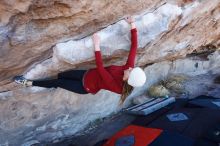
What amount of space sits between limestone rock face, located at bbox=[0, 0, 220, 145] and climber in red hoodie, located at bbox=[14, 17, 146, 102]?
0.20ft

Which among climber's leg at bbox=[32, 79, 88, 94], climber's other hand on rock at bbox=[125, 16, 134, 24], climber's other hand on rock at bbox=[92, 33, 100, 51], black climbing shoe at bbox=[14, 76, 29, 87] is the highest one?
climber's other hand on rock at bbox=[125, 16, 134, 24]

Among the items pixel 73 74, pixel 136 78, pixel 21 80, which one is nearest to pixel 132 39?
pixel 136 78

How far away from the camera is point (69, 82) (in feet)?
9.68

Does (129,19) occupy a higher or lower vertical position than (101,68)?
higher

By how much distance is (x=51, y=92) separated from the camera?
322cm

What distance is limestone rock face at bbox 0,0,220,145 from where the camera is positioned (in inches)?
93.4

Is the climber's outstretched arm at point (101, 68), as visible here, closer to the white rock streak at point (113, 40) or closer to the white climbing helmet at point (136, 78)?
the white rock streak at point (113, 40)

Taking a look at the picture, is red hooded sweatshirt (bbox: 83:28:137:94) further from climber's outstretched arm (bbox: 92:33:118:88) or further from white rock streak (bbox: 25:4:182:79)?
white rock streak (bbox: 25:4:182:79)

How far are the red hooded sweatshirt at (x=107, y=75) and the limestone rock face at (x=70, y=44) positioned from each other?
110mm

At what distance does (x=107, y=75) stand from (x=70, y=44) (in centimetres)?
37

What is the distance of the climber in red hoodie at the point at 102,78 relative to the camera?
2630 millimetres

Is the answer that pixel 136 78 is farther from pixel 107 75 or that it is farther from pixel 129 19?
pixel 129 19

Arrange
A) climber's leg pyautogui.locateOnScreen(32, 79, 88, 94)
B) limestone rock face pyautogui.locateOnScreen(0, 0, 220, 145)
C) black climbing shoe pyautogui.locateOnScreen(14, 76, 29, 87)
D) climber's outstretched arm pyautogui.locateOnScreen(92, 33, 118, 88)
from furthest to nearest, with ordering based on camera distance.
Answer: climber's leg pyautogui.locateOnScreen(32, 79, 88, 94) → black climbing shoe pyautogui.locateOnScreen(14, 76, 29, 87) → climber's outstretched arm pyautogui.locateOnScreen(92, 33, 118, 88) → limestone rock face pyautogui.locateOnScreen(0, 0, 220, 145)

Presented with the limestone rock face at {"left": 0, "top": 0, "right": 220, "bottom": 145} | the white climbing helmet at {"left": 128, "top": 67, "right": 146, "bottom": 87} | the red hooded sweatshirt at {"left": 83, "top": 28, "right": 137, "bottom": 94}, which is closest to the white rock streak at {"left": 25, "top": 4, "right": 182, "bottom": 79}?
the limestone rock face at {"left": 0, "top": 0, "right": 220, "bottom": 145}
